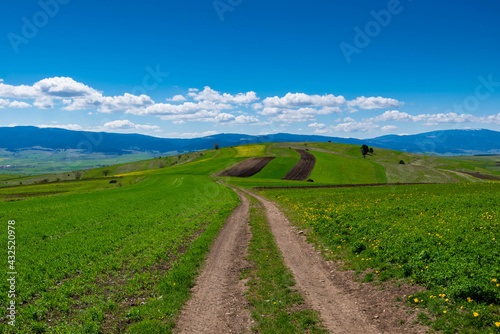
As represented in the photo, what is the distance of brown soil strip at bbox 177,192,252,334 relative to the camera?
10844 mm

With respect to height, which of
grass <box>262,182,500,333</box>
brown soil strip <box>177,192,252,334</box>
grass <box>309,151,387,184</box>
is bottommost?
grass <box>309,151,387,184</box>

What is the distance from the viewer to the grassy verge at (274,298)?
412 inches

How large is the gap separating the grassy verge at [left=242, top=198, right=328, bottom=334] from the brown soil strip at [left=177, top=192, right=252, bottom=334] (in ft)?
1.96

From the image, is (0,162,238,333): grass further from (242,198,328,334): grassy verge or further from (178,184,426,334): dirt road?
(242,198,328,334): grassy verge

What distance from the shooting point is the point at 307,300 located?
1250 cm

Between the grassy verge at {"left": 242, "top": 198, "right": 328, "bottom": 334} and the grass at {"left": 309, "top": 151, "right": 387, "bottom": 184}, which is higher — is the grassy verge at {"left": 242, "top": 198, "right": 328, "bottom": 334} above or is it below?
above

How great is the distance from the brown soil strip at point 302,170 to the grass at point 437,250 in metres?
79.5

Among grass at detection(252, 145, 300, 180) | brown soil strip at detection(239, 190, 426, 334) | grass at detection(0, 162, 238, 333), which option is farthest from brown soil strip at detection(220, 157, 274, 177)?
brown soil strip at detection(239, 190, 426, 334)

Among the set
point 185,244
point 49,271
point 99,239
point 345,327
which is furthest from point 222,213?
point 345,327

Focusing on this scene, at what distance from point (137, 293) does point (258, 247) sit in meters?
9.78

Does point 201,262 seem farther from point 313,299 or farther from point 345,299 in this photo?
point 345,299

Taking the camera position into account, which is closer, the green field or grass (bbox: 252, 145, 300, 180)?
the green field

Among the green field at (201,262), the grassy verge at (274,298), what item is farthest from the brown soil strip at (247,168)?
the grassy verge at (274,298)

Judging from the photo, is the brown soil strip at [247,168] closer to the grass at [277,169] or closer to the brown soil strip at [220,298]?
the grass at [277,169]
